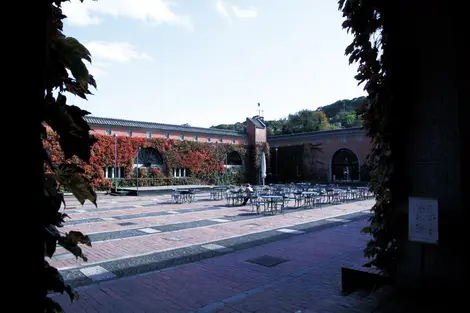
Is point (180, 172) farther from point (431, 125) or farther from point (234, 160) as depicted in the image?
point (431, 125)

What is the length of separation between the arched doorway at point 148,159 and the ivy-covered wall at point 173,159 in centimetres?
42

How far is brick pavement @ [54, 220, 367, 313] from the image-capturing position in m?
3.84

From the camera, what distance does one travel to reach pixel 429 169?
3428mm

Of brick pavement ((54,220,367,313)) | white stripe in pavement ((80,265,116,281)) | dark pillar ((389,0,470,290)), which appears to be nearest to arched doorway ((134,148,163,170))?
white stripe in pavement ((80,265,116,281))

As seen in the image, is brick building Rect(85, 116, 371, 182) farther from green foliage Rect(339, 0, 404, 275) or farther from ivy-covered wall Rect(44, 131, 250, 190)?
green foliage Rect(339, 0, 404, 275)

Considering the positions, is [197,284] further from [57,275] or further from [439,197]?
[57,275]

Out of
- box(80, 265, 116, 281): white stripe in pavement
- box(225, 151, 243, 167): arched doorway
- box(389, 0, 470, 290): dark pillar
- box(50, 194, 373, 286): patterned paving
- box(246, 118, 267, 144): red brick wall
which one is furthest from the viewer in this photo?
box(246, 118, 267, 144): red brick wall

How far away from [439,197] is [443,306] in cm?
106

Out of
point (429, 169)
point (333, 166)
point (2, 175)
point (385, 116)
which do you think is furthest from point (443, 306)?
point (333, 166)

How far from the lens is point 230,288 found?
177 inches

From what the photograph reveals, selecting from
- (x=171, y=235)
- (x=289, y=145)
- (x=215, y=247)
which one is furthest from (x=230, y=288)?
(x=289, y=145)

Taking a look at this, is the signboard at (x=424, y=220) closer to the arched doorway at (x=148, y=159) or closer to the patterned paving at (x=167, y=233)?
the patterned paving at (x=167, y=233)

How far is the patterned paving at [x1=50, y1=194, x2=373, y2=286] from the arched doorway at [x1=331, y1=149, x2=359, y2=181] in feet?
57.7

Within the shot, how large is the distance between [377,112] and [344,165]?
27.3 metres
